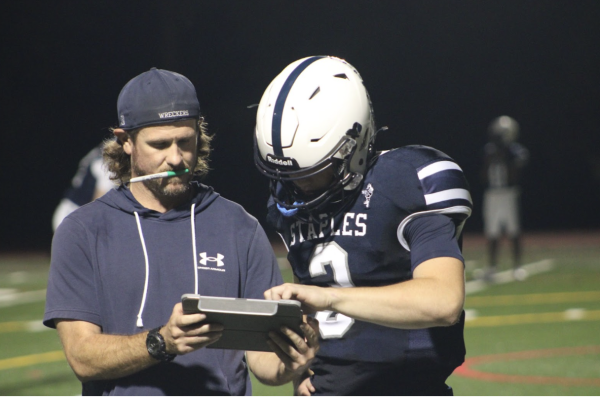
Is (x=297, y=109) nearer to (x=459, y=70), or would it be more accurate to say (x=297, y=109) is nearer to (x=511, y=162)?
(x=511, y=162)

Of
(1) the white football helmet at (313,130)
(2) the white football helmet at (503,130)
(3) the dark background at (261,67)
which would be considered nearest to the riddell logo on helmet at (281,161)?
(1) the white football helmet at (313,130)

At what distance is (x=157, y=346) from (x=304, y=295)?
1.39 ft

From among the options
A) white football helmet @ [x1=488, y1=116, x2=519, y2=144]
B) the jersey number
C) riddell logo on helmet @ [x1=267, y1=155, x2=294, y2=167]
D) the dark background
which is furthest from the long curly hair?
the dark background

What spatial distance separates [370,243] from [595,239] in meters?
16.1

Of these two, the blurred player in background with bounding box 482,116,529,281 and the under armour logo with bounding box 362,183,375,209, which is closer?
the under armour logo with bounding box 362,183,375,209

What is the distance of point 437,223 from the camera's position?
8.45 feet

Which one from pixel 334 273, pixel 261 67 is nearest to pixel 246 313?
pixel 334 273

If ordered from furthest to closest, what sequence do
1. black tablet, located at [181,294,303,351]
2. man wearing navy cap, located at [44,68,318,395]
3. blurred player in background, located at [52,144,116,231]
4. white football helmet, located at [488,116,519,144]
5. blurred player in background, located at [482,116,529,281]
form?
blurred player in background, located at [482,116,529,281] → white football helmet, located at [488,116,519,144] → blurred player in background, located at [52,144,116,231] → man wearing navy cap, located at [44,68,318,395] → black tablet, located at [181,294,303,351]

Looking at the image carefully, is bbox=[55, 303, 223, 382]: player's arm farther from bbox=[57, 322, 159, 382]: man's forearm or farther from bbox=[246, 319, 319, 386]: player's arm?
bbox=[246, 319, 319, 386]: player's arm

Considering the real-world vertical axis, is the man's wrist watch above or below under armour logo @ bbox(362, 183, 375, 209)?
below

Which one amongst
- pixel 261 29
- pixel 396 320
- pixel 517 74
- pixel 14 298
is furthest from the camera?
pixel 517 74

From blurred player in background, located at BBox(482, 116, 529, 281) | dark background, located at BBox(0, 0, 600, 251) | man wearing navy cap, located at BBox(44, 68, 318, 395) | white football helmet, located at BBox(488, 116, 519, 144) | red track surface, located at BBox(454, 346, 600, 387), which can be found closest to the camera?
man wearing navy cap, located at BBox(44, 68, 318, 395)

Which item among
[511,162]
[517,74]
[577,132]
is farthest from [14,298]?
[577,132]

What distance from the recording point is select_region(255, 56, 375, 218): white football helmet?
107 inches
